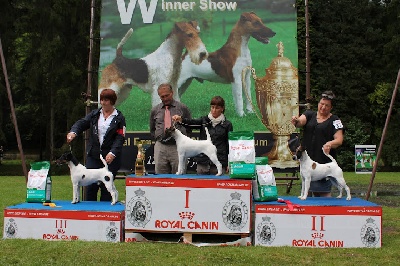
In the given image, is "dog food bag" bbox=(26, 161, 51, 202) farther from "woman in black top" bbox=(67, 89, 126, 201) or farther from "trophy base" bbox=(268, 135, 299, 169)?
"trophy base" bbox=(268, 135, 299, 169)

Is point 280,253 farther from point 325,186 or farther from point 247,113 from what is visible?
point 247,113

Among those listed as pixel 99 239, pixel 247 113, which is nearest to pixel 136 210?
pixel 99 239

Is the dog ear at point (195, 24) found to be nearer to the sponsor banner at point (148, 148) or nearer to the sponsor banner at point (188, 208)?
the sponsor banner at point (148, 148)

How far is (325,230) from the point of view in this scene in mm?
5543

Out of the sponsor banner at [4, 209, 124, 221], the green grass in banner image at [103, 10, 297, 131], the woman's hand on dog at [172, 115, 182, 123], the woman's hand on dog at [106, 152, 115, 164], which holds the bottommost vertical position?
the sponsor banner at [4, 209, 124, 221]

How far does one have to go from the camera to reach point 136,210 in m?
5.64

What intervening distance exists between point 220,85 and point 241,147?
473 cm

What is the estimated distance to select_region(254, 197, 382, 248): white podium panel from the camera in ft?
18.1

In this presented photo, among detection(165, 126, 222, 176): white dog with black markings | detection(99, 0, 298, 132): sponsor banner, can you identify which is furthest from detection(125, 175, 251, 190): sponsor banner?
detection(99, 0, 298, 132): sponsor banner

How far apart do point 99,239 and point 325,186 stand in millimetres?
2259

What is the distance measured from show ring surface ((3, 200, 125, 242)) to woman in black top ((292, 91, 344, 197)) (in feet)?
6.25

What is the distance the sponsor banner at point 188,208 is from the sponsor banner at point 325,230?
29 cm

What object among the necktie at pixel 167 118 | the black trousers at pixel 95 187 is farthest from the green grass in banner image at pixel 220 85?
the black trousers at pixel 95 187

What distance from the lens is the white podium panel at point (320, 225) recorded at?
5531 mm
